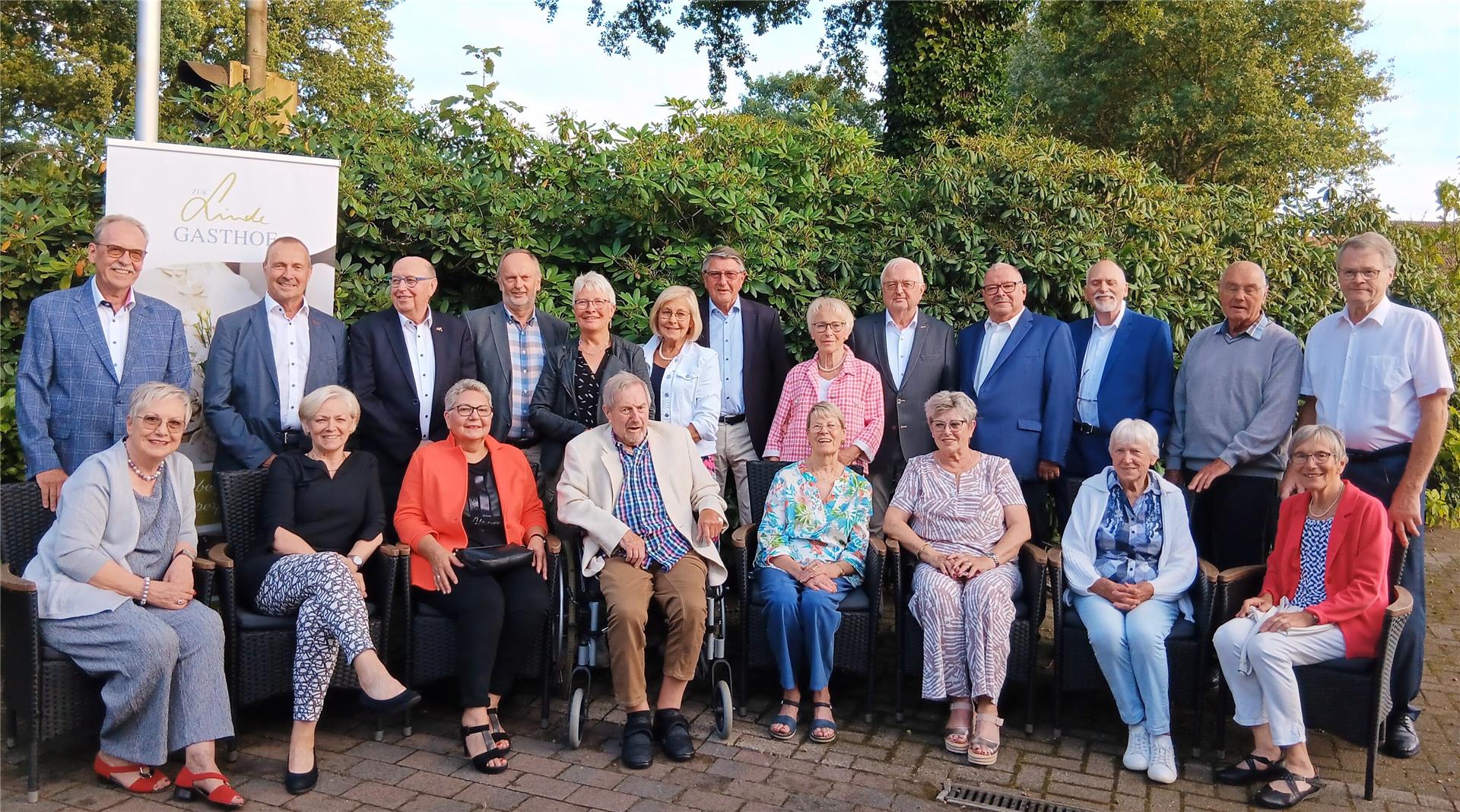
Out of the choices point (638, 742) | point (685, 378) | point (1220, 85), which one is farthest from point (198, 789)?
point (1220, 85)

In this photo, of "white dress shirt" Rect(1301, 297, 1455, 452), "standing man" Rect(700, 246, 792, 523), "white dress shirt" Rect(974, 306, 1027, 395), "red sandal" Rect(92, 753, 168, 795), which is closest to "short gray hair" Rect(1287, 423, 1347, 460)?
"white dress shirt" Rect(1301, 297, 1455, 452)

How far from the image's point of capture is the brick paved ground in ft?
11.2

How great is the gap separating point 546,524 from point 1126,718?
2.38 m

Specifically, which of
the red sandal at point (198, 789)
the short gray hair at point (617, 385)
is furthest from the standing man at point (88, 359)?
the short gray hair at point (617, 385)

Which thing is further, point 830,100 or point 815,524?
point 830,100

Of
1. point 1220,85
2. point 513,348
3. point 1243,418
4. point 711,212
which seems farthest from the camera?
point 1220,85

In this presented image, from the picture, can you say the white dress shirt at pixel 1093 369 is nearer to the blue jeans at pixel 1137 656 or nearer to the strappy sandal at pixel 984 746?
the blue jeans at pixel 1137 656

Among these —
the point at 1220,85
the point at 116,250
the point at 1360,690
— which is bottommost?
the point at 1360,690

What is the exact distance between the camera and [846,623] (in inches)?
163

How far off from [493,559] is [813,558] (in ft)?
4.22

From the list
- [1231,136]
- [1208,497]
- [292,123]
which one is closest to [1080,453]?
[1208,497]

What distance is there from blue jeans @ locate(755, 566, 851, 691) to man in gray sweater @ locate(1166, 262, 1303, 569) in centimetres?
172

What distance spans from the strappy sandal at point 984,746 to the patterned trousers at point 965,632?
3.1 inches

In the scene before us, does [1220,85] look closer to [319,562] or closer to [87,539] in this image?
[319,562]
